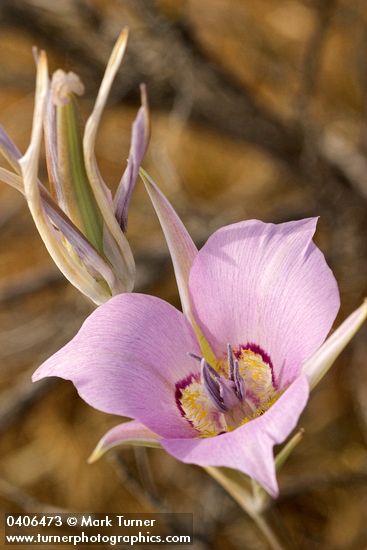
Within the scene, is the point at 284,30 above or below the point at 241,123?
above

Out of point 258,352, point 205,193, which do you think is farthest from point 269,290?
point 205,193

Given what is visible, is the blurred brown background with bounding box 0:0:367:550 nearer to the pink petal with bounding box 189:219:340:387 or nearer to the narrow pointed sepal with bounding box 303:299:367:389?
the pink petal with bounding box 189:219:340:387

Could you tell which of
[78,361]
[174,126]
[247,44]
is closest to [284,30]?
[247,44]

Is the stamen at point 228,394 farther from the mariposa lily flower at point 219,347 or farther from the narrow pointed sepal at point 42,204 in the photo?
the narrow pointed sepal at point 42,204

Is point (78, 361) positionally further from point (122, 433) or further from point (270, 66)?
point (270, 66)

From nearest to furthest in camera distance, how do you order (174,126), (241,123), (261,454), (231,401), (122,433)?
(261,454), (122,433), (231,401), (241,123), (174,126)

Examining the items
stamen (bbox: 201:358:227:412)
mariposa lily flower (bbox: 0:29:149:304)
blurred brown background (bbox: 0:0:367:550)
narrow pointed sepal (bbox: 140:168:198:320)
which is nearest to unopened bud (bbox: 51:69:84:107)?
mariposa lily flower (bbox: 0:29:149:304)

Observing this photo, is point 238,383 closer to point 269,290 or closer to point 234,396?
point 234,396

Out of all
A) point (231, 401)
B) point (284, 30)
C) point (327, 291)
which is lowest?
point (231, 401)

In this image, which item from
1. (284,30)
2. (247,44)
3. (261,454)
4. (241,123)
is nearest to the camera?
(261,454)
